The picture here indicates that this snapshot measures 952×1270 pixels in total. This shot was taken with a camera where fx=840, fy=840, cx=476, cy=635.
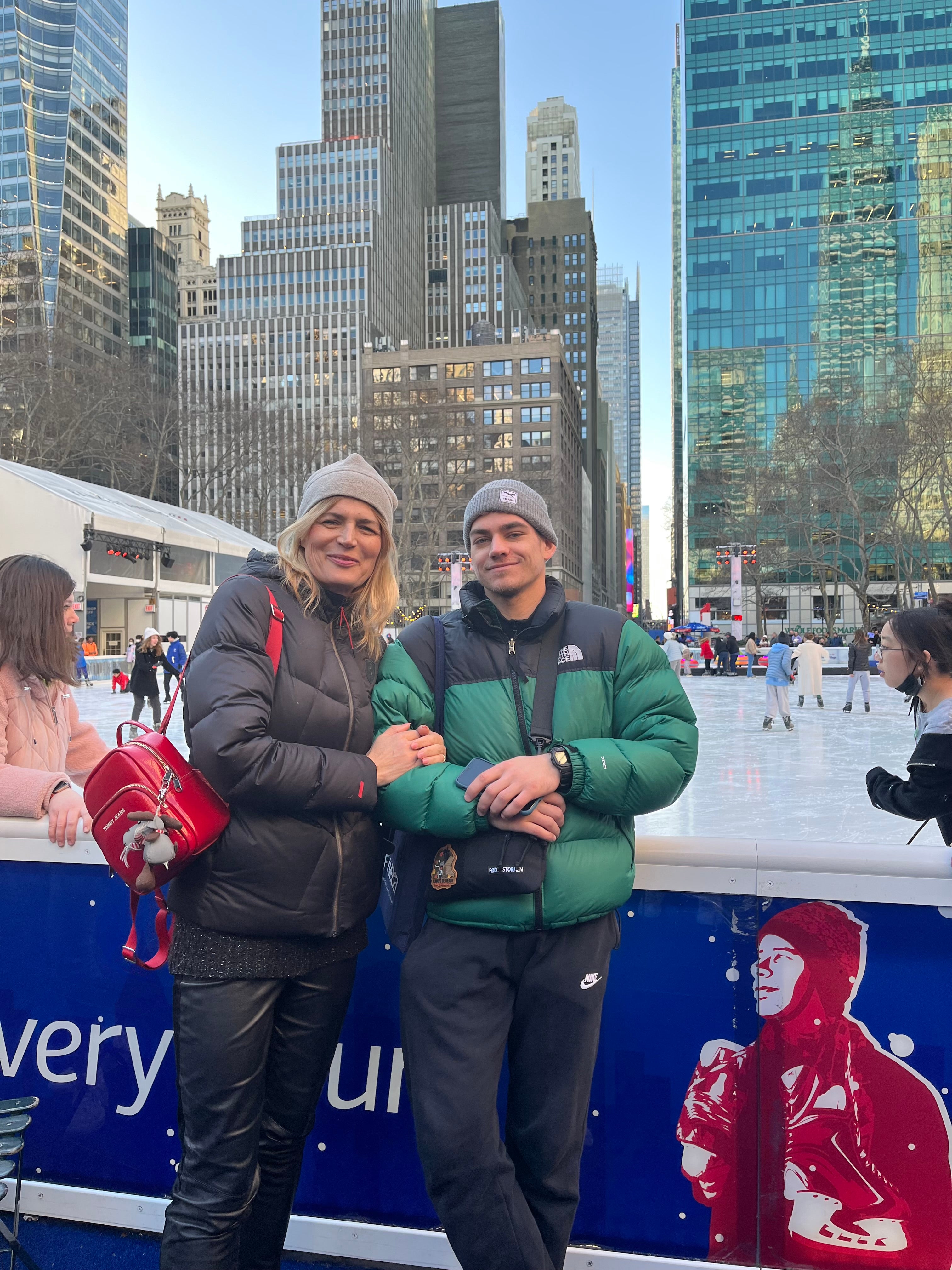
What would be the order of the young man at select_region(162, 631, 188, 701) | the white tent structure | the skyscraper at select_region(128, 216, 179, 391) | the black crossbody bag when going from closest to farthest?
the black crossbody bag
the young man at select_region(162, 631, 188, 701)
the white tent structure
the skyscraper at select_region(128, 216, 179, 391)

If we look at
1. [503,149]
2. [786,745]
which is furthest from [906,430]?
[503,149]

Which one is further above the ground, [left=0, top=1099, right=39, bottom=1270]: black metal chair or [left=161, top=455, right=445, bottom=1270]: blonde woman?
[left=161, top=455, right=445, bottom=1270]: blonde woman

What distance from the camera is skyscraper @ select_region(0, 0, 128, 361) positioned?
249ft

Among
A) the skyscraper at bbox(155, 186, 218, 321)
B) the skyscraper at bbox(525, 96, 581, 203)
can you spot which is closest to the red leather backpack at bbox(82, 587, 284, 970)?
the skyscraper at bbox(155, 186, 218, 321)

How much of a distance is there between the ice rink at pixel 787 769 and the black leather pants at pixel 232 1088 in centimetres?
480

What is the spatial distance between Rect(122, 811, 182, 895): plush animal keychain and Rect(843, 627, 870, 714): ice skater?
16.5 meters

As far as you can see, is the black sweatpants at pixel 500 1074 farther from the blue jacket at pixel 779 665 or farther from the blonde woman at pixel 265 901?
the blue jacket at pixel 779 665

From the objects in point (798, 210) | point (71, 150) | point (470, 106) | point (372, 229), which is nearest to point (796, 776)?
point (798, 210)

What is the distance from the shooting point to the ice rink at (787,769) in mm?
→ 7070

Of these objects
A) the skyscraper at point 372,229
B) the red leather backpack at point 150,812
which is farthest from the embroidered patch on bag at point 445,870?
the skyscraper at point 372,229

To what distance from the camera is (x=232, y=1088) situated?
1554mm

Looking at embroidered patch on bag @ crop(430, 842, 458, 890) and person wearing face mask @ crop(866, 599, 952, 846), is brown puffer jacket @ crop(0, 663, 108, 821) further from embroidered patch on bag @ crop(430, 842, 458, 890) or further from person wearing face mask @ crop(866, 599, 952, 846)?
person wearing face mask @ crop(866, 599, 952, 846)

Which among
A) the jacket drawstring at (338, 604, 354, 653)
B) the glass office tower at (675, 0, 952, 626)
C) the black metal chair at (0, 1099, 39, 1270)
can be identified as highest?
the glass office tower at (675, 0, 952, 626)

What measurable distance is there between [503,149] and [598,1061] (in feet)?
609
